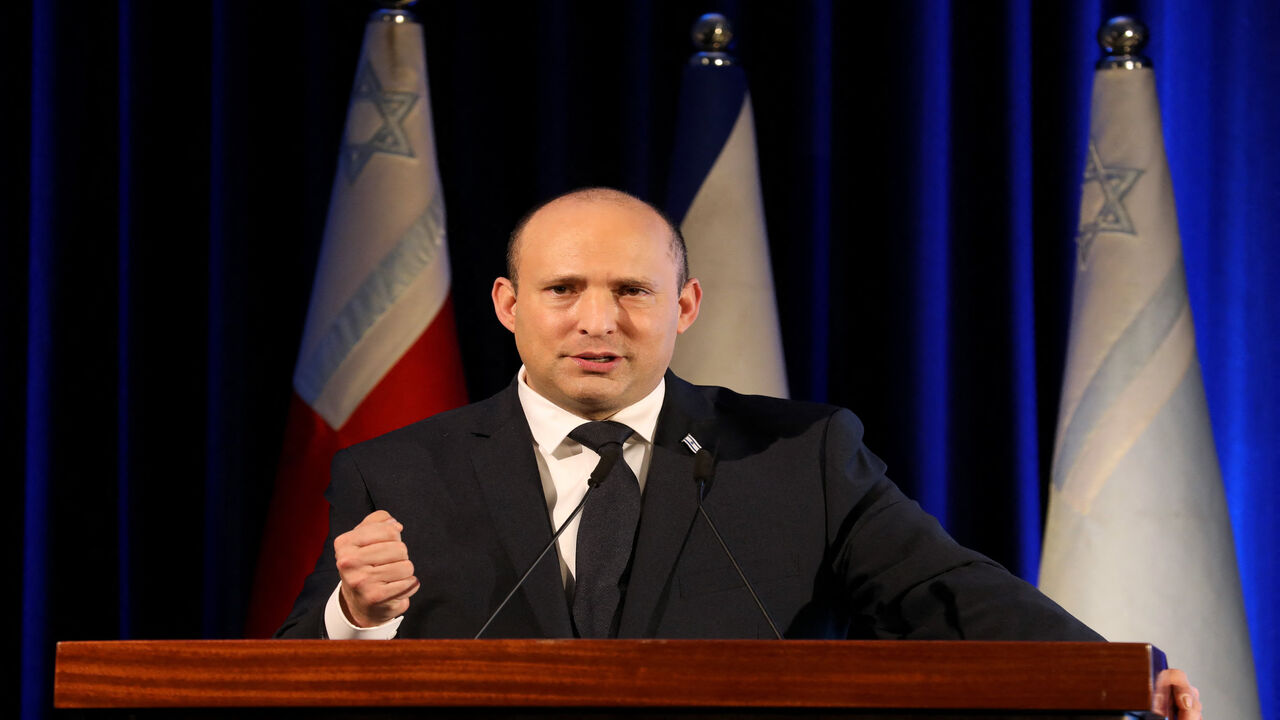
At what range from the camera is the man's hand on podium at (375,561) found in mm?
1405

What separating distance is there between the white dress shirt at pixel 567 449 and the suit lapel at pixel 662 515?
0.03 metres

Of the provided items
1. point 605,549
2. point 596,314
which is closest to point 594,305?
point 596,314

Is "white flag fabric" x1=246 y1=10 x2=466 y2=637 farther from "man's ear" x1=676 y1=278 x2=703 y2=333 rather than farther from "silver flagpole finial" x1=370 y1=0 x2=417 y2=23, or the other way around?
"man's ear" x1=676 y1=278 x2=703 y2=333

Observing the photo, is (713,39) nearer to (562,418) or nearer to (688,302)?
(688,302)

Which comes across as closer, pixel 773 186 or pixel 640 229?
pixel 640 229

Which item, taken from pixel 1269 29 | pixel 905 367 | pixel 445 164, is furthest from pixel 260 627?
pixel 1269 29

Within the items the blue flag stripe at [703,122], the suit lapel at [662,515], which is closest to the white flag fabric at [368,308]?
the blue flag stripe at [703,122]

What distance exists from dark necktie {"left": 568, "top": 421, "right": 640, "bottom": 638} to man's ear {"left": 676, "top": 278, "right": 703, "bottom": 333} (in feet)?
1.07

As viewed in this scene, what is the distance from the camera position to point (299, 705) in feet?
3.64

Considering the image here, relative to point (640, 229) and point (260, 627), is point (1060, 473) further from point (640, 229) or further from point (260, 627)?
point (260, 627)

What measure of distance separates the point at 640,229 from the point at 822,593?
2.13 feet

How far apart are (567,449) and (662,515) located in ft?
0.71

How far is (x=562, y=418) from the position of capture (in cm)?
209

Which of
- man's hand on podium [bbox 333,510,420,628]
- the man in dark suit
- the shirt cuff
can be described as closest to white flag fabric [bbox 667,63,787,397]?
the man in dark suit
